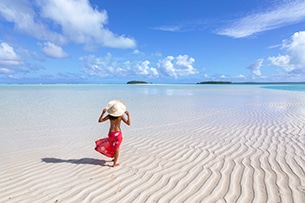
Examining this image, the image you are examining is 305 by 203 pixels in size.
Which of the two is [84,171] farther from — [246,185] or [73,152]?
[246,185]

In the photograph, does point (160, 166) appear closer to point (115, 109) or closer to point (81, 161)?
point (115, 109)

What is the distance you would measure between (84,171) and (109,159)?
2.69 feet

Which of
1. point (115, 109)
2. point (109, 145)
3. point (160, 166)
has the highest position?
point (115, 109)

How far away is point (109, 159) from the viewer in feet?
17.5

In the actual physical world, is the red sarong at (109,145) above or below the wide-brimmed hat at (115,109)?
below

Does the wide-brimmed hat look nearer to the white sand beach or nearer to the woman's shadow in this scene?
the white sand beach

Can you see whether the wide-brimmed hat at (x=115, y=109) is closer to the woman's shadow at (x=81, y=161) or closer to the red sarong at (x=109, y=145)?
the red sarong at (x=109, y=145)

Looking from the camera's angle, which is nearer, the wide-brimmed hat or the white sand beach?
the white sand beach

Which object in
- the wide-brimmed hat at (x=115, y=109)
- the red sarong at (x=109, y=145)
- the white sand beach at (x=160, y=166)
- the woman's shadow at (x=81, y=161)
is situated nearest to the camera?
the white sand beach at (x=160, y=166)

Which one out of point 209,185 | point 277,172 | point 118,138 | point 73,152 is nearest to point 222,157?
point 277,172

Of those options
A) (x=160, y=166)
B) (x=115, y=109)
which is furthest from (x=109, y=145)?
(x=160, y=166)

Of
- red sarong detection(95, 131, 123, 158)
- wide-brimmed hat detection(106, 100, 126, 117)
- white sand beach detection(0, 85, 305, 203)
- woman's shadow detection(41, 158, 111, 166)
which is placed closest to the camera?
white sand beach detection(0, 85, 305, 203)

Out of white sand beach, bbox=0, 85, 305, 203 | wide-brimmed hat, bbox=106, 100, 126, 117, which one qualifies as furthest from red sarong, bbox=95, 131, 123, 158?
wide-brimmed hat, bbox=106, 100, 126, 117

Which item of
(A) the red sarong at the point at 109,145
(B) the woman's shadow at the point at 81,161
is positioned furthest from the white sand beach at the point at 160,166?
(A) the red sarong at the point at 109,145
